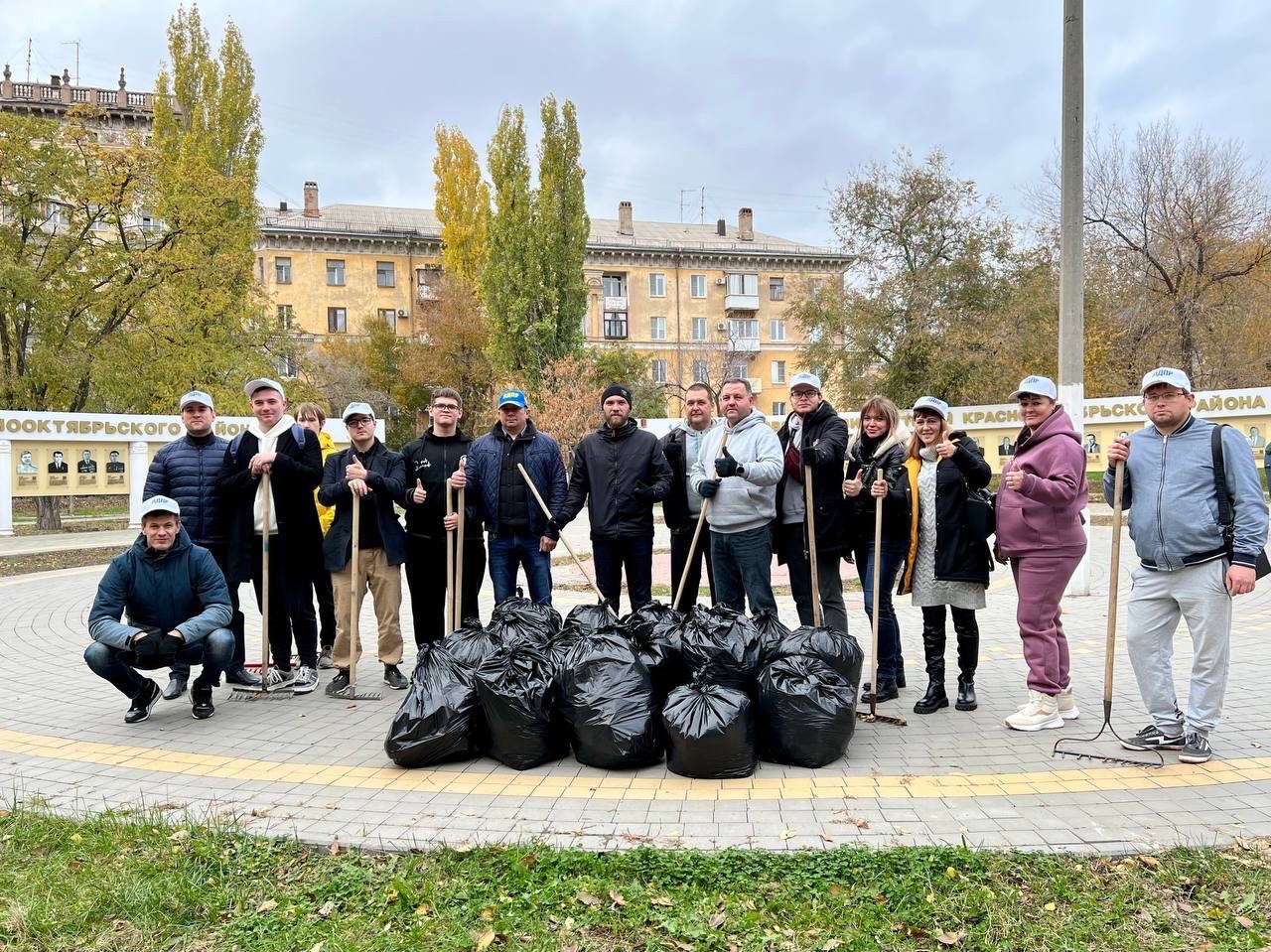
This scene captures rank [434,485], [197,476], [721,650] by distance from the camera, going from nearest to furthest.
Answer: [721,650] → [197,476] → [434,485]

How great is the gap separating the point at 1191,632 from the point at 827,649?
71.1 inches

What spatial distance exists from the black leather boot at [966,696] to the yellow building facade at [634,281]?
43.5 metres

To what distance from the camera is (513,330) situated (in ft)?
119

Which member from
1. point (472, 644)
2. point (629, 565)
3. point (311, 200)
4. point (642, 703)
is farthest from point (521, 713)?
point (311, 200)

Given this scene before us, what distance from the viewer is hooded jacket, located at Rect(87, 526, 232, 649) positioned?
5.38 meters

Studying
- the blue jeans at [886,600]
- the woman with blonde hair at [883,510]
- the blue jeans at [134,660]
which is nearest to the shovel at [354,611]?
the blue jeans at [134,660]

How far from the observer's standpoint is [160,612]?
217 inches

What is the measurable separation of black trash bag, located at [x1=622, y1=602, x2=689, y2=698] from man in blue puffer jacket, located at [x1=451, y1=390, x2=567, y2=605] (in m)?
1.36

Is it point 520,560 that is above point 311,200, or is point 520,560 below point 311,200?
below

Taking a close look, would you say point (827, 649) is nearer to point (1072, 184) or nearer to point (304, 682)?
point (304, 682)

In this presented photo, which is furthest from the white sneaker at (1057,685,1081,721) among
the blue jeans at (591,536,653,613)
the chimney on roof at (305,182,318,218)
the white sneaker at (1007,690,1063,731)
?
the chimney on roof at (305,182,318,218)

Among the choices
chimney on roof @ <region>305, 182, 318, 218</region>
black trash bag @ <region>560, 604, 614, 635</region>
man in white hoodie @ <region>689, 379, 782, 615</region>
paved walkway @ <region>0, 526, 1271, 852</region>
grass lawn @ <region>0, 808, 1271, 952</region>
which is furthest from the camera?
chimney on roof @ <region>305, 182, 318, 218</region>

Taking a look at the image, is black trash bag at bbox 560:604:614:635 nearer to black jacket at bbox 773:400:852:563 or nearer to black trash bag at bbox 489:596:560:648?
black trash bag at bbox 489:596:560:648

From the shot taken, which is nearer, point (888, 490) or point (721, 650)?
point (721, 650)
